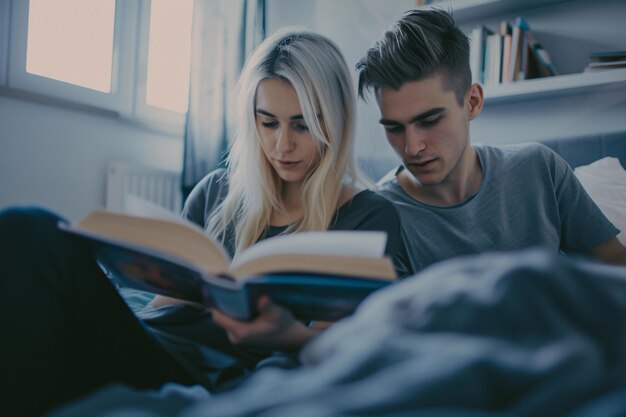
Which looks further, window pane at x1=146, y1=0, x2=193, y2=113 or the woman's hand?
window pane at x1=146, y1=0, x2=193, y2=113

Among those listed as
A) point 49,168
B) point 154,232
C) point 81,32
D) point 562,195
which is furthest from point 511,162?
point 81,32

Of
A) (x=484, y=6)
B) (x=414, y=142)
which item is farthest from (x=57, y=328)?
(x=484, y=6)

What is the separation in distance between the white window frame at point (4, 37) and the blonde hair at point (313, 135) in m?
1.21

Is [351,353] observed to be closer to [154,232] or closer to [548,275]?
[548,275]

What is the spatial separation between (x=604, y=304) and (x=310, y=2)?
128 inches

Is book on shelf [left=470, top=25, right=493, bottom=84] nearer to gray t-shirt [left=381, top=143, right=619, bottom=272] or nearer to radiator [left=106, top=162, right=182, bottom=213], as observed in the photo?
gray t-shirt [left=381, top=143, right=619, bottom=272]

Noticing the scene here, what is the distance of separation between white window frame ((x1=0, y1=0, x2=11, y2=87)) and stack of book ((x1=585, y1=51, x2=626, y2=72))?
7.19ft

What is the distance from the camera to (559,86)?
7.09ft

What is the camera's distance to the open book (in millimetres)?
606

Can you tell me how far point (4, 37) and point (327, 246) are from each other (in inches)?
77.0

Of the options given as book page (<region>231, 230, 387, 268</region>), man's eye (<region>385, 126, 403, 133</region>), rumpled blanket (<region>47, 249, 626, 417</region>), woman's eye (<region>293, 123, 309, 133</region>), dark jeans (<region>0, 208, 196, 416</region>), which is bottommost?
dark jeans (<region>0, 208, 196, 416</region>)

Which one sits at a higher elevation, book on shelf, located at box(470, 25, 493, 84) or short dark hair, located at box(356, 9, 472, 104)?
book on shelf, located at box(470, 25, 493, 84)

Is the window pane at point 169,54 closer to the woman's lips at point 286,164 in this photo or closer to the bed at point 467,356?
the woman's lips at point 286,164

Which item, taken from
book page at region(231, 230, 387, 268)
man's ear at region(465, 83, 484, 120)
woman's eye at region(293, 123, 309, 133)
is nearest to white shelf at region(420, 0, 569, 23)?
man's ear at region(465, 83, 484, 120)
